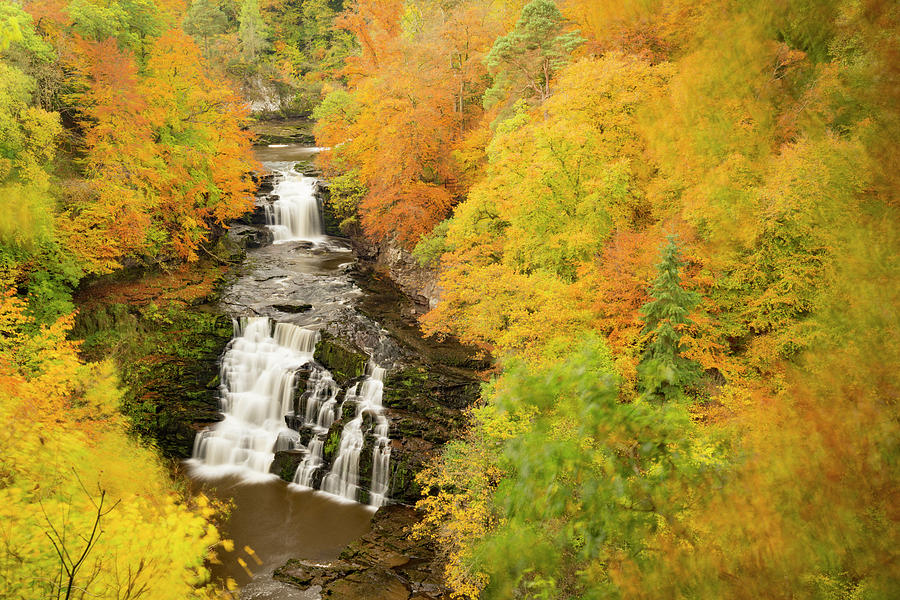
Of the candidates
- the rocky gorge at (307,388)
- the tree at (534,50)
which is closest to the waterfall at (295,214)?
the rocky gorge at (307,388)

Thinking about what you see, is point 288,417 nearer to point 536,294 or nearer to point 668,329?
point 536,294

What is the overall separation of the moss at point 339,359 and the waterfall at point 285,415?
321 mm

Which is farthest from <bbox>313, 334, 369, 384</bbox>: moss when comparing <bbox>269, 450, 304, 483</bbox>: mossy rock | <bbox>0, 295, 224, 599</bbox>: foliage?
<bbox>0, 295, 224, 599</bbox>: foliage

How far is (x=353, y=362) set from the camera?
2020cm

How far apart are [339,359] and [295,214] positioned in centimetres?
1755

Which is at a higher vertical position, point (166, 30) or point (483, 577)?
point (166, 30)

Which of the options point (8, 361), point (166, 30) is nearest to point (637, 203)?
point (8, 361)

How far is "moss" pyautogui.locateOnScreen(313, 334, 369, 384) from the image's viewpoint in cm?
2002

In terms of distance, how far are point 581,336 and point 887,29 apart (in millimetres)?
8591

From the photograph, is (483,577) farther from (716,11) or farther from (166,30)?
(166,30)

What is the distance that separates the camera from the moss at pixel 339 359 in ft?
65.7

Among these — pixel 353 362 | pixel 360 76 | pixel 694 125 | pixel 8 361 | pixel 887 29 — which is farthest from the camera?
pixel 360 76

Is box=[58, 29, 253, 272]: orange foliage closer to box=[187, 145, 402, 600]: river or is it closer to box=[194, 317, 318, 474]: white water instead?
box=[187, 145, 402, 600]: river

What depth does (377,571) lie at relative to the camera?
1375 centimetres
